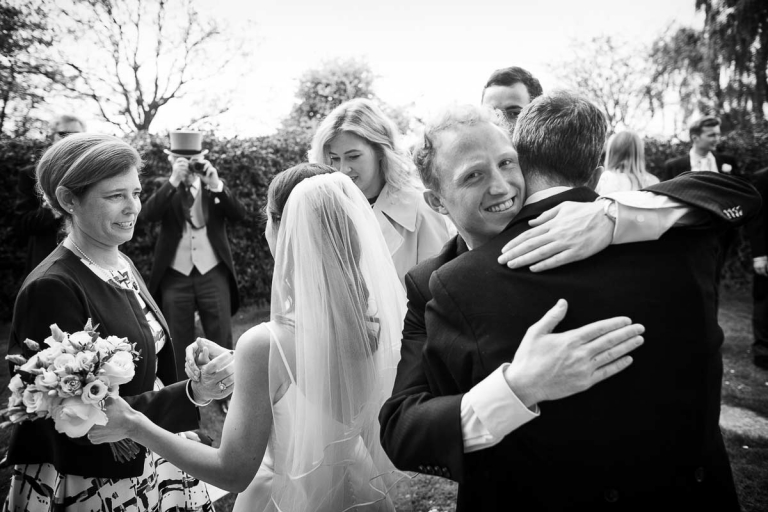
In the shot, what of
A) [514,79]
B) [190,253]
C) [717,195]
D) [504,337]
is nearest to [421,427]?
[504,337]

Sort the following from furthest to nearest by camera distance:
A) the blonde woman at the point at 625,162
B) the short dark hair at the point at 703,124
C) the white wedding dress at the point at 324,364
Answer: the short dark hair at the point at 703,124
the blonde woman at the point at 625,162
the white wedding dress at the point at 324,364

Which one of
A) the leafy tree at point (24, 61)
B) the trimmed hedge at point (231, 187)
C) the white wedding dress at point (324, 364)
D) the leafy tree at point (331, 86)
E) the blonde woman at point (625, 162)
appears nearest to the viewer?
the white wedding dress at point (324, 364)

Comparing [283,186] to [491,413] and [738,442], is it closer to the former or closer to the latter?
[491,413]

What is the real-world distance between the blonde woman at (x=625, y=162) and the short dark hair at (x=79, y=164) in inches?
166

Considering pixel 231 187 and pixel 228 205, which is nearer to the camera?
pixel 228 205

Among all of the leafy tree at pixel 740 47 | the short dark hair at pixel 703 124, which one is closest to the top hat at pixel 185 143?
the short dark hair at pixel 703 124

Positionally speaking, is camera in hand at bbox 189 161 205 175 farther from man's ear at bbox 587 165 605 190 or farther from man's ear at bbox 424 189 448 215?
man's ear at bbox 587 165 605 190

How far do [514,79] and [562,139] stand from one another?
2.38 m

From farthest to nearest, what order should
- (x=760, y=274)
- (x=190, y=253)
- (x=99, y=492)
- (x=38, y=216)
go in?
(x=760, y=274)
(x=190, y=253)
(x=38, y=216)
(x=99, y=492)

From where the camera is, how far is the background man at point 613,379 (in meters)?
1.41

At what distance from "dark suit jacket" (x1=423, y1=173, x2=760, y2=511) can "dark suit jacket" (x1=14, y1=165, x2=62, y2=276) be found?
4732 millimetres

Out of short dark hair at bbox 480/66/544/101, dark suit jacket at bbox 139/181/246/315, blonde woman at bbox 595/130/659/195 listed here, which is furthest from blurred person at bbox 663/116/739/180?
dark suit jacket at bbox 139/181/246/315

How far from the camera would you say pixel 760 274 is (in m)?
6.24

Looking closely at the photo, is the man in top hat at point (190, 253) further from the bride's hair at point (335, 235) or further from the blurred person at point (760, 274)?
the blurred person at point (760, 274)
